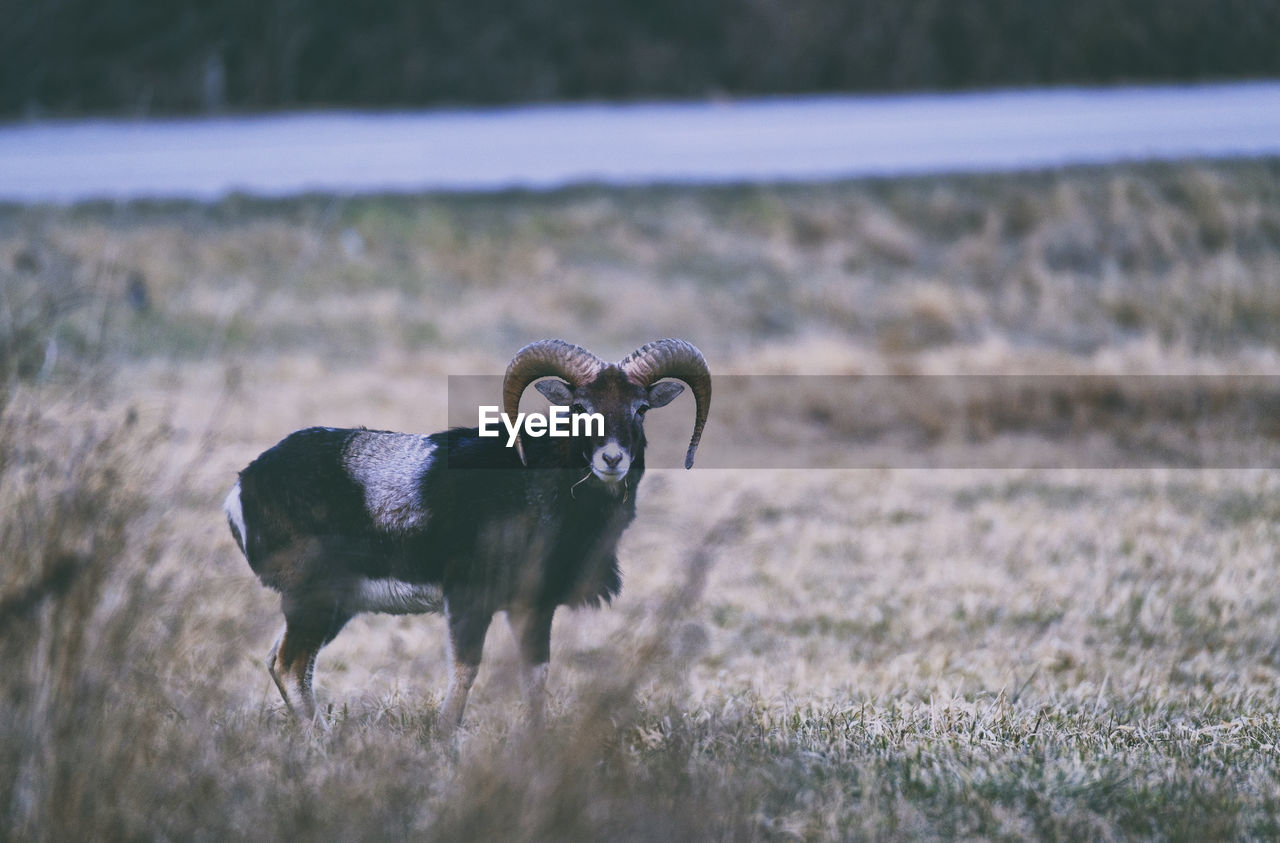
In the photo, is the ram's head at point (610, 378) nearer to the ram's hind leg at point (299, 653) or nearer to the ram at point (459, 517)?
the ram at point (459, 517)

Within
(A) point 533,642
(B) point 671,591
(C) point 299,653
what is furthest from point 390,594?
(B) point 671,591

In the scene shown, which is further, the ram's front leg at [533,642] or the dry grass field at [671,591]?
the ram's front leg at [533,642]

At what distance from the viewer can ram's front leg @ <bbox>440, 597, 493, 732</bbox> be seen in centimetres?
508

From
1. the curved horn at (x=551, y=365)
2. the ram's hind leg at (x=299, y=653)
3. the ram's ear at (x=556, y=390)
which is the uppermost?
the curved horn at (x=551, y=365)

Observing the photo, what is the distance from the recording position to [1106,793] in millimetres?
4488

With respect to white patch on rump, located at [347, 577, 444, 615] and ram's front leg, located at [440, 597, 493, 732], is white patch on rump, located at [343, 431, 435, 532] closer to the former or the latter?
white patch on rump, located at [347, 577, 444, 615]

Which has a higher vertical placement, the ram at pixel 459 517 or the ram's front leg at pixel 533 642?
the ram at pixel 459 517

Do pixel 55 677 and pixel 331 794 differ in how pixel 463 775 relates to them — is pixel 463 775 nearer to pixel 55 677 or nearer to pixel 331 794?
pixel 331 794

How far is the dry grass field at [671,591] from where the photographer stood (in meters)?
3.72

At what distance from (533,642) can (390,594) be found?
654mm

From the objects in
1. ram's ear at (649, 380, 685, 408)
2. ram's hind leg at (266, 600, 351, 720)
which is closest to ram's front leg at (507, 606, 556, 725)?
ram's hind leg at (266, 600, 351, 720)

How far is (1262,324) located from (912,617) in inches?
507

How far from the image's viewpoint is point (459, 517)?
5.30m

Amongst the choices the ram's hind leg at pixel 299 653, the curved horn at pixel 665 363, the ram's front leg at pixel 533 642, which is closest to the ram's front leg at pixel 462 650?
the ram's front leg at pixel 533 642
